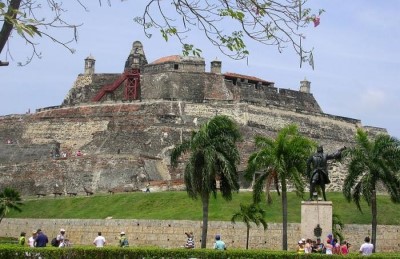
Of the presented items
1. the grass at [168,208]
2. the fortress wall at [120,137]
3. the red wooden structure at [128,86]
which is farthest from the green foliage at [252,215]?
the red wooden structure at [128,86]

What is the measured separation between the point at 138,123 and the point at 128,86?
29.9ft

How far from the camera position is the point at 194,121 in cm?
5450

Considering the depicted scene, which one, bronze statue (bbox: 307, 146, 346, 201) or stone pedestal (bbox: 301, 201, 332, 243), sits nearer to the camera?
stone pedestal (bbox: 301, 201, 332, 243)

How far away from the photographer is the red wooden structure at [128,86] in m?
61.8

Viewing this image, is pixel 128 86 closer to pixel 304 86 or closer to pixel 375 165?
pixel 304 86

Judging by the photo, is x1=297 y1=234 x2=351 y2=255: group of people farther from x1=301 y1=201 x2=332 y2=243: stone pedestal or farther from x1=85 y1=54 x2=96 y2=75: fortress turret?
x1=85 y1=54 x2=96 y2=75: fortress turret

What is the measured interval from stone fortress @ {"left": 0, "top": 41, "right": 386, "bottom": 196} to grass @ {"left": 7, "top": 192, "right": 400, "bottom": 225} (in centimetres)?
329

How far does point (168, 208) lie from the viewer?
118 feet

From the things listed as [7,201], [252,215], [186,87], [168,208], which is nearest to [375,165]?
[252,215]

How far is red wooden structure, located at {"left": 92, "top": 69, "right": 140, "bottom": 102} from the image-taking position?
61812 mm

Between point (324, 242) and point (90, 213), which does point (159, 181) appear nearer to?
point (90, 213)

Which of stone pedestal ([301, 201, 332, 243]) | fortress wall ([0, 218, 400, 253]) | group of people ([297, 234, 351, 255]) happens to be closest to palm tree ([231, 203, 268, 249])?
fortress wall ([0, 218, 400, 253])

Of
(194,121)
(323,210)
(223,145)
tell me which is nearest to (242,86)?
(194,121)

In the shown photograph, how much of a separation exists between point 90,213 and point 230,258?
67.9 feet
